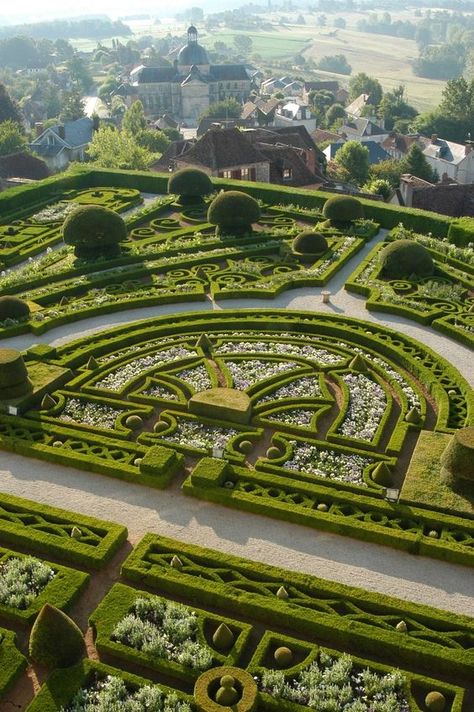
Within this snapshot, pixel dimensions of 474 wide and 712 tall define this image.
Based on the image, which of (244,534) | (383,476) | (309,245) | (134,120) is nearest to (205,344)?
(383,476)

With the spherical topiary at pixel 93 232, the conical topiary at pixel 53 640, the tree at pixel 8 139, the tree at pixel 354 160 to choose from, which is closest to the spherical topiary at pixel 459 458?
the conical topiary at pixel 53 640

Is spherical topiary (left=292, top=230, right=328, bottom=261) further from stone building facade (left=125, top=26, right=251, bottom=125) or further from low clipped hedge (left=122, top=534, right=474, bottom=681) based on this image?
stone building facade (left=125, top=26, right=251, bottom=125)

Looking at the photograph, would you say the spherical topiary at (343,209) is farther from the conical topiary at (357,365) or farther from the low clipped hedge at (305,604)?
the low clipped hedge at (305,604)

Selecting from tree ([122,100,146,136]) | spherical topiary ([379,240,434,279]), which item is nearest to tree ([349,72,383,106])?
tree ([122,100,146,136])

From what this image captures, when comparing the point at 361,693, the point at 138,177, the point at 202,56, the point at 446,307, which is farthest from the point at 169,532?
the point at 202,56

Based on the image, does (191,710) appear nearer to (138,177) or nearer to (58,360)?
(58,360)
